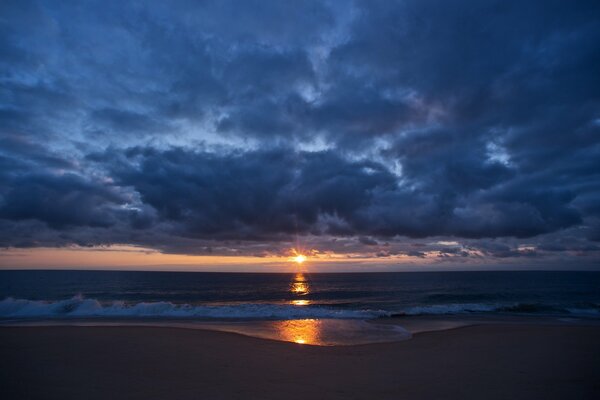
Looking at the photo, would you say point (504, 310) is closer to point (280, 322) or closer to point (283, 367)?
point (280, 322)

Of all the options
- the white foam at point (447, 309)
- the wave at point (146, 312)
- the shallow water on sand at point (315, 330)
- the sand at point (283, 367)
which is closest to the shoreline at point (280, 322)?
the shallow water on sand at point (315, 330)

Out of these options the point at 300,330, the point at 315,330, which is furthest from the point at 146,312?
the point at 315,330

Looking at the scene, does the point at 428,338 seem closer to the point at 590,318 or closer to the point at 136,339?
the point at 136,339

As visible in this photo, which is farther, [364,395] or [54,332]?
[54,332]

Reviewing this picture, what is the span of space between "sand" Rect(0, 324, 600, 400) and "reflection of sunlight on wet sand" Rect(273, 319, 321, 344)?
5.65 ft

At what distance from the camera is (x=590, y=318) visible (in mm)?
28703

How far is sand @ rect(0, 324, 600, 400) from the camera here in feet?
31.7

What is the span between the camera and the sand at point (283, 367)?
31.7 feet

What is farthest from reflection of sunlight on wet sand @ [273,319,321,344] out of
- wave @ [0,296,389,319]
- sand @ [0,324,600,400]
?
wave @ [0,296,389,319]

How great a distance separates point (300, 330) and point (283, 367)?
9418 millimetres

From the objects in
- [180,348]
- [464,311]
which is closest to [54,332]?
[180,348]

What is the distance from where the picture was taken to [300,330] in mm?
21328

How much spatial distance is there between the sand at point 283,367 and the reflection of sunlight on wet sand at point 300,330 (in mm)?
1723

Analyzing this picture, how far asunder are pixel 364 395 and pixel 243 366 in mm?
4750
